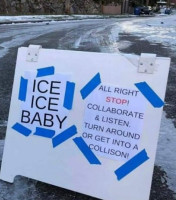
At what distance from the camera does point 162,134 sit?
446 centimetres

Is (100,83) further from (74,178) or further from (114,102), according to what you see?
(74,178)

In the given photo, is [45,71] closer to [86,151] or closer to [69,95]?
[69,95]

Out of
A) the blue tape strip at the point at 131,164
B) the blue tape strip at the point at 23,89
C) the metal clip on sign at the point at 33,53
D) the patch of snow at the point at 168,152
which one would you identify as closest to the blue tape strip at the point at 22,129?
the blue tape strip at the point at 23,89

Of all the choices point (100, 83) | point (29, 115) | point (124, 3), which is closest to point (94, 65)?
point (100, 83)

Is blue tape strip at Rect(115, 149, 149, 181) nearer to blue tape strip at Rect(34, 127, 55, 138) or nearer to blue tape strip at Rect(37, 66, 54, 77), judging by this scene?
blue tape strip at Rect(34, 127, 55, 138)

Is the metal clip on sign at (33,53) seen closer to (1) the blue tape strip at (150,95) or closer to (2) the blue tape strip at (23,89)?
(2) the blue tape strip at (23,89)

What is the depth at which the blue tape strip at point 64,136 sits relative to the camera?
2.97 metres

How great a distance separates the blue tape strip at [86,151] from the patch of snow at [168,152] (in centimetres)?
72

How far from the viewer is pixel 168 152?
3916 mm

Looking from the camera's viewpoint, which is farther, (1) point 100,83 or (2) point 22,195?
(2) point 22,195

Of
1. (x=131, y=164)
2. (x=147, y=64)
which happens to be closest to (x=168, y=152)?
(x=131, y=164)

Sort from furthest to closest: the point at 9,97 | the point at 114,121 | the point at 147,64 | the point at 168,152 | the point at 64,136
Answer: the point at 9,97, the point at 168,152, the point at 64,136, the point at 114,121, the point at 147,64

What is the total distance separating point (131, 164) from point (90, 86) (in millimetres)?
592

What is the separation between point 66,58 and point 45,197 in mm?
1017
